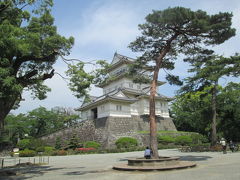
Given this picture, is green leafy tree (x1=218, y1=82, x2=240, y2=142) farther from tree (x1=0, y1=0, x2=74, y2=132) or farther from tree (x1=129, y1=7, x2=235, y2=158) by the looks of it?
tree (x1=0, y1=0, x2=74, y2=132)

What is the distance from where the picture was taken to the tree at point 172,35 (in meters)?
13.5

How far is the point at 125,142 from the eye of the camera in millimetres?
27594

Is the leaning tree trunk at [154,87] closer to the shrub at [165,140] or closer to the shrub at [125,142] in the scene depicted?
the shrub at [125,142]

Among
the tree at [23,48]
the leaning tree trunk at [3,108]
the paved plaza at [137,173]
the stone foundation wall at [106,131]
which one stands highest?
the tree at [23,48]

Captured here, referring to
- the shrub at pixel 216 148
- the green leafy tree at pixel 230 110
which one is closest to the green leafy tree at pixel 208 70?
the shrub at pixel 216 148

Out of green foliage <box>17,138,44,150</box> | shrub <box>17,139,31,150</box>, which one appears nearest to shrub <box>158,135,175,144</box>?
green foliage <box>17,138,44,150</box>

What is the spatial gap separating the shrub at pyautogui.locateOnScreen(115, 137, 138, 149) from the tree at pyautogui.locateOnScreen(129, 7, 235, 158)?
13.4 meters

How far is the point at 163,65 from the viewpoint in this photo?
1648cm

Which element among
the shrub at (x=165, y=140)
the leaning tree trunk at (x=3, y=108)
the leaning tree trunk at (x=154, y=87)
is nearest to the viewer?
the leaning tree trunk at (x=3, y=108)

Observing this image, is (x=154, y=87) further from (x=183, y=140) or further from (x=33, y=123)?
(x=33, y=123)

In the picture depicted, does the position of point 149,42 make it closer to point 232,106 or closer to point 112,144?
point 112,144

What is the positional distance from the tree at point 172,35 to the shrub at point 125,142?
1342cm

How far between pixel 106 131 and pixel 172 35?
17811mm

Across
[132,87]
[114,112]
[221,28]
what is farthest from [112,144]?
[221,28]
